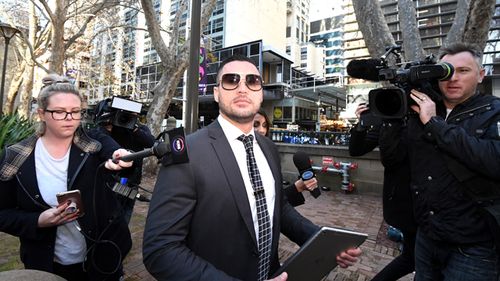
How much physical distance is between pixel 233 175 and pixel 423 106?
1328 millimetres

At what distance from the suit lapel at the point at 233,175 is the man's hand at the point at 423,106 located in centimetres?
127

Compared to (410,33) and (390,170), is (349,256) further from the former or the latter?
(410,33)

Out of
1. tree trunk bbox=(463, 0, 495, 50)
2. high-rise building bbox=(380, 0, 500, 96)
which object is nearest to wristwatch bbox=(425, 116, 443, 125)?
tree trunk bbox=(463, 0, 495, 50)

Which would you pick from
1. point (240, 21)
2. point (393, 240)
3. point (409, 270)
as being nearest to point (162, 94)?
point (393, 240)

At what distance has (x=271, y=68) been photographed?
27.1 m

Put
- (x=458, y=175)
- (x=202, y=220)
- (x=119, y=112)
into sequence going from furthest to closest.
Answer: (x=119, y=112) < (x=458, y=175) < (x=202, y=220)

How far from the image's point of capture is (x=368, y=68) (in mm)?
2285

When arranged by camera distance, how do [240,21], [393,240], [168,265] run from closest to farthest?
[168,265]
[393,240]
[240,21]

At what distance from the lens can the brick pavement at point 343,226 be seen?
143 inches

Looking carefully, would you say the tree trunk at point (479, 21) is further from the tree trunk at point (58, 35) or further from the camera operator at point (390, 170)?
the tree trunk at point (58, 35)

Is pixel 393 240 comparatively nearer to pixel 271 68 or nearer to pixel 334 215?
pixel 334 215

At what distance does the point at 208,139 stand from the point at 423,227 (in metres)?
1.57

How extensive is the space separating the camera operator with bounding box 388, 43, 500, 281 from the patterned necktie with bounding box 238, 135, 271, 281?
1113 millimetres

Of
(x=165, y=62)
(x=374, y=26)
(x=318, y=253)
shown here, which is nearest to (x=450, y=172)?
(x=318, y=253)
